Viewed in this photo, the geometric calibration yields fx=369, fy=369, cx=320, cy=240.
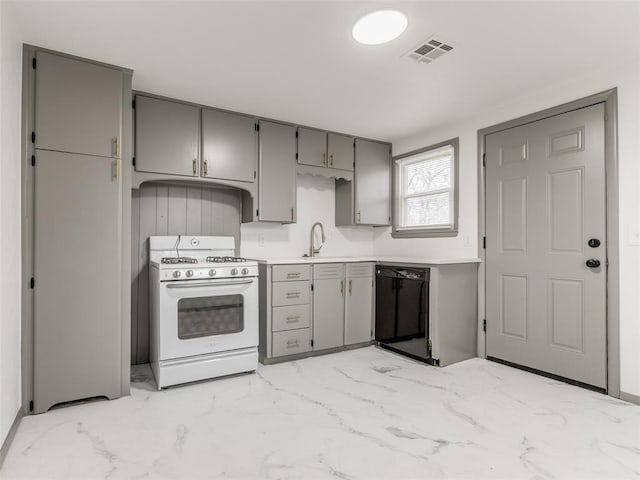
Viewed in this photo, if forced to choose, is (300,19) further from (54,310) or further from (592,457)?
(592,457)

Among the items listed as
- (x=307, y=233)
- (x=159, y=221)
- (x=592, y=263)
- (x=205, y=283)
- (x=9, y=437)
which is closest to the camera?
(x=9, y=437)

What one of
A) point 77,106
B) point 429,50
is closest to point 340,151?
point 429,50

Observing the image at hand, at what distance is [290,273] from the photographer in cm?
343

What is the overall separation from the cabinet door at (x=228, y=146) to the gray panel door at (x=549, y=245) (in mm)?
2227

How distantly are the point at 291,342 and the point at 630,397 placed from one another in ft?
8.30

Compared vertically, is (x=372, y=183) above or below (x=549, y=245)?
above

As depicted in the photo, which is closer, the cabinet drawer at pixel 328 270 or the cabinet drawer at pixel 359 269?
the cabinet drawer at pixel 328 270

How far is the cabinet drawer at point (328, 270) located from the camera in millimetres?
3584

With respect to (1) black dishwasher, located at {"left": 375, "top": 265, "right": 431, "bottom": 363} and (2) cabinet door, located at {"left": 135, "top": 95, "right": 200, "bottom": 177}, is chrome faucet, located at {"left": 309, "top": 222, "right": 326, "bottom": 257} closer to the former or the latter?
(1) black dishwasher, located at {"left": 375, "top": 265, "right": 431, "bottom": 363}

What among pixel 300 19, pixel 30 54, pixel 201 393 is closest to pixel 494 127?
pixel 300 19

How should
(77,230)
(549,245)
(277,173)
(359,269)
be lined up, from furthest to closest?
(359,269) → (277,173) → (549,245) → (77,230)

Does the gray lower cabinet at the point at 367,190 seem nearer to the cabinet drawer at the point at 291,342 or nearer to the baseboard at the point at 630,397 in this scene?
the cabinet drawer at the point at 291,342

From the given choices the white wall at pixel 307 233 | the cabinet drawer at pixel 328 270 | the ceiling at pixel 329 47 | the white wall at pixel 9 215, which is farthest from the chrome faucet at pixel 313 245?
the white wall at pixel 9 215

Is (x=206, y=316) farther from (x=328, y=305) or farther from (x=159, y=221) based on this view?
(x=328, y=305)
